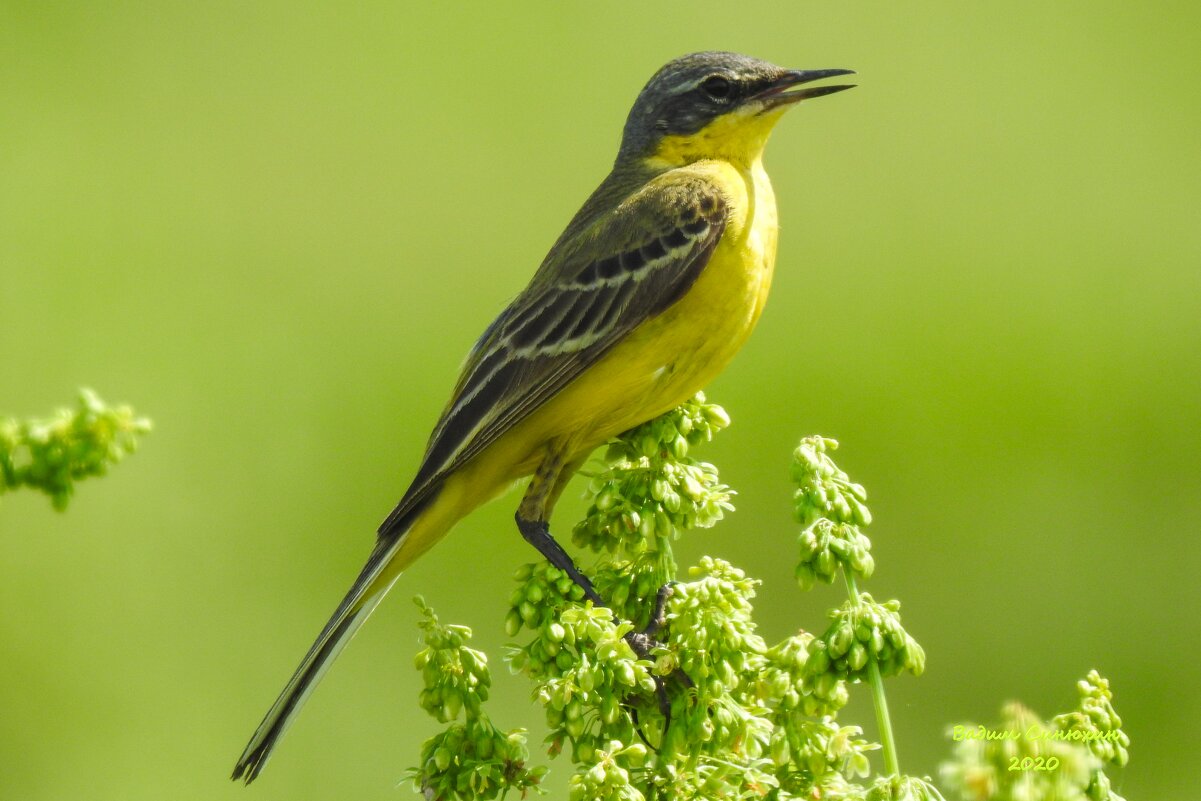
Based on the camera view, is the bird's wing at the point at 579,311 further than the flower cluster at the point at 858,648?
Yes

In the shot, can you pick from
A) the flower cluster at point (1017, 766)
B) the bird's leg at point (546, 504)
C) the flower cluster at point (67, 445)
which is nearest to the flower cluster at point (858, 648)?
the flower cluster at point (1017, 766)

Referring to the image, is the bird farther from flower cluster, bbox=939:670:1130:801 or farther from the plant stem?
flower cluster, bbox=939:670:1130:801

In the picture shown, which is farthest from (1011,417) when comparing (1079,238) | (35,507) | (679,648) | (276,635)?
(679,648)

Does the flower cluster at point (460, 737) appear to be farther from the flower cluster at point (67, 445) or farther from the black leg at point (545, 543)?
the black leg at point (545, 543)

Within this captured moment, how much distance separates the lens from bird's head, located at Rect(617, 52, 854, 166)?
550cm

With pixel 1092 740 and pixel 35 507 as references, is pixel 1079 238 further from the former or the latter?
pixel 1092 740

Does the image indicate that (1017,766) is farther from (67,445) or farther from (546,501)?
(546,501)

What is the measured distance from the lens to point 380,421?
30.5 ft

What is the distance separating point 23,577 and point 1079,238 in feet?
25.1

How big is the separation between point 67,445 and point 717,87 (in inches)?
165

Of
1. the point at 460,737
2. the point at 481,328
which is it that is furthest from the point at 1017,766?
the point at 481,328

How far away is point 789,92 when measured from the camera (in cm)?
541

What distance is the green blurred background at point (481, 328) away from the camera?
7.79 metres

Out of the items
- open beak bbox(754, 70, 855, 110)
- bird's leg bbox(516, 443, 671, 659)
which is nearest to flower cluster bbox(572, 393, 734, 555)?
bird's leg bbox(516, 443, 671, 659)
